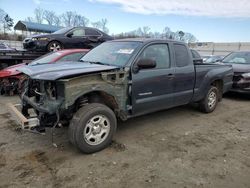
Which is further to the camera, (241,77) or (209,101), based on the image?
(241,77)

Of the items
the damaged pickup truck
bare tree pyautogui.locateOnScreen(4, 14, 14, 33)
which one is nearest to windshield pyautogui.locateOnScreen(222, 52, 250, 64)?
the damaged pickup truck

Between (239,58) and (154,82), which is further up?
(239,58)

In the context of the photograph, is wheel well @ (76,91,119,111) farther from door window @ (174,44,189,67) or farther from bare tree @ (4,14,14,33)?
bare tree @ (4,14,14,33)

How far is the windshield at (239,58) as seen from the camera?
9.40m

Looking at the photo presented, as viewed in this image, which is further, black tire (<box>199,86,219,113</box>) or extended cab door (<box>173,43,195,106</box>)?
black tire (<box>199,86,219,113</box>)

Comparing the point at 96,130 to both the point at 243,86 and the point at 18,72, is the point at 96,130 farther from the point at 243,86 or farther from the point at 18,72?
the point at 243,86

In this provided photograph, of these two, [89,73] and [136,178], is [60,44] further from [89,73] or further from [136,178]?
[136,178]

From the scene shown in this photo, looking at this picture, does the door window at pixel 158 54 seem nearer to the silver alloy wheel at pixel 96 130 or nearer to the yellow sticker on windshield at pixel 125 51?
the yellow sticker on windshield at pixel 125 51

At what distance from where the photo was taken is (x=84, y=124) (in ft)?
12.9

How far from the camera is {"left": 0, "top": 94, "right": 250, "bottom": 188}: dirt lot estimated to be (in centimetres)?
342

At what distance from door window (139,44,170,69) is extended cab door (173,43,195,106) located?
0.29 m

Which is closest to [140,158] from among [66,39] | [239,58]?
[239,58]

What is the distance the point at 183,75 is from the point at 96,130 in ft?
8.27

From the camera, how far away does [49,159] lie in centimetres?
397
